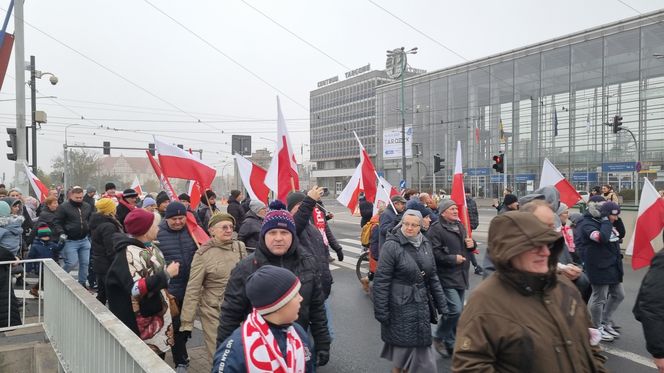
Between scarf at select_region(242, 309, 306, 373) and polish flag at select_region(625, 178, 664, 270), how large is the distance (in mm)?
4999

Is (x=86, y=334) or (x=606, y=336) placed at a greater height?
(x=86, y=334)

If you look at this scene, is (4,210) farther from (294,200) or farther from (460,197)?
(460,197)

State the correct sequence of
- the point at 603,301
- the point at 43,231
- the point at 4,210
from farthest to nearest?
the point at 43,231 → the point at 4,210 → the point at 603,301

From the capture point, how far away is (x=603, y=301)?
5.73 meters

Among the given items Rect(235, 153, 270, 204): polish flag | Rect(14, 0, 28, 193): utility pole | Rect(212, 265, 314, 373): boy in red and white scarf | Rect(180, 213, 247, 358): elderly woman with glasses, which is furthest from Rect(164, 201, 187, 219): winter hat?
→ Rect(14, 0, 28, 193): utility pole

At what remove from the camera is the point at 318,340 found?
11.1ft

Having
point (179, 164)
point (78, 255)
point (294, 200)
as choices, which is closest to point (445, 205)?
point (294, 200)

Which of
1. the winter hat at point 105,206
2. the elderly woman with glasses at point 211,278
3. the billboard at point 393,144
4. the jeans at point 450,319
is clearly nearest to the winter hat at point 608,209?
the jeans at point 450,319

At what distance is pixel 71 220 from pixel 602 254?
26.3 feet

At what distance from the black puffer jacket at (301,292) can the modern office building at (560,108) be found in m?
29.9

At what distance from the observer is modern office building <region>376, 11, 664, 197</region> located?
37531 millimetres

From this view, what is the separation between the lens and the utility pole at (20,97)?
11.3m

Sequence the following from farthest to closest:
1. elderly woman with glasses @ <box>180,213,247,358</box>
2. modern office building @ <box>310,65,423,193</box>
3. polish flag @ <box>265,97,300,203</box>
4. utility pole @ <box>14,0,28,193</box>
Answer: modern office building @ <box>310,65,423,193</box> < utility pole @ <box>14,0,28,193</box> < polish flag @ <box>265,97,300,203</box> < elderly woman with glasses @ <box>180,213,247,358</box>

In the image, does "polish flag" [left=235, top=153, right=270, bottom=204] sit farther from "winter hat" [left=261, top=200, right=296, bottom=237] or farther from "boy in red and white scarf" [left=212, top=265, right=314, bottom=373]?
"boy in red and white scarf" [left=212, top=265, right=314, bottom=373]
